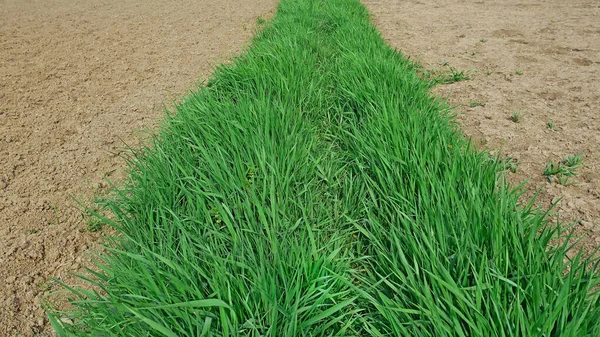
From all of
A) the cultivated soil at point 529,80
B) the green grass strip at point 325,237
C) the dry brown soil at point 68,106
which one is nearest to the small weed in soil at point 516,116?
the cultivated soil at point 529,80

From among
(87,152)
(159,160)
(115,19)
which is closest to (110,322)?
(159,160)

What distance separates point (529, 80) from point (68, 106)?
308 cm

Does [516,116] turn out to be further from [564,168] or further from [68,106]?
[68,106]

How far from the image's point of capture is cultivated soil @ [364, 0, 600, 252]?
166 centimetres

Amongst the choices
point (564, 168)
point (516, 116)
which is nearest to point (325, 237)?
point (564, 168)

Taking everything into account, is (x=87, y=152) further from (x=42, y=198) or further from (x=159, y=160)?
(x=159, y=160)

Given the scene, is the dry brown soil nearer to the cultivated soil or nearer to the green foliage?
the cultivated soil

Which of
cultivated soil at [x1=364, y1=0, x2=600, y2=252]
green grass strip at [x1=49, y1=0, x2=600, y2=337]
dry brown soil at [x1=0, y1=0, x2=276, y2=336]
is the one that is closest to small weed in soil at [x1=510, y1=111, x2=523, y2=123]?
cultivated soil at [x1=364, y1=0, x2=600, y2=252]

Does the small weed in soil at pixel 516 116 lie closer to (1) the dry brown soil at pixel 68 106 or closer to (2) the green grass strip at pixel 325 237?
(2) the green grass strip at pixel 325 237

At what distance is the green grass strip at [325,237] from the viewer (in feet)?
2.91

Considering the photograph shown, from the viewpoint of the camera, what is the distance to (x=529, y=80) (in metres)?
2.69

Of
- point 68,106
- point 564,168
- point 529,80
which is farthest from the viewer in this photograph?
point 529,80

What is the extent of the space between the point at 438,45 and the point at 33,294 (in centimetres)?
360

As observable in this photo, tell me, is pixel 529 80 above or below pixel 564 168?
above
